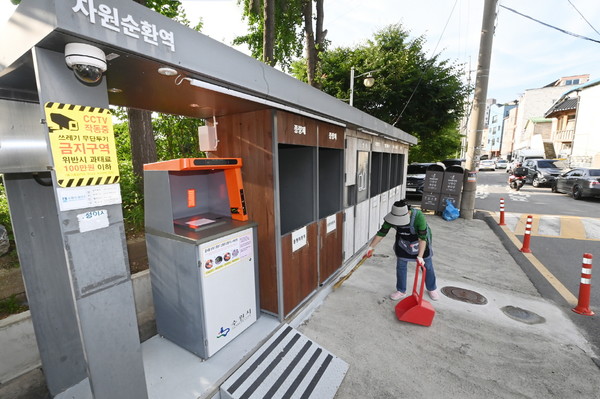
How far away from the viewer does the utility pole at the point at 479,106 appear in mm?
8562

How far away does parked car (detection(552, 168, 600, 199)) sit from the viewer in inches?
467

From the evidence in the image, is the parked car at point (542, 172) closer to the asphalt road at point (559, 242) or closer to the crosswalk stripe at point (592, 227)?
the asphalt road at point (559, 242)

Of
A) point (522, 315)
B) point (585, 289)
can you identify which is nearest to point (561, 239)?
point (585, 289)

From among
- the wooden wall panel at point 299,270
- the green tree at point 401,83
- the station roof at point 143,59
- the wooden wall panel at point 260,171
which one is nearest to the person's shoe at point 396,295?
the wooden wall panel at point 299,270

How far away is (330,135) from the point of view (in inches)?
164

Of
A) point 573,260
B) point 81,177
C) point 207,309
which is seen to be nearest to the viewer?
point 81,177

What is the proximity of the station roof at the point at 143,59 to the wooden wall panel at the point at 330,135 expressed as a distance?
0.93 m

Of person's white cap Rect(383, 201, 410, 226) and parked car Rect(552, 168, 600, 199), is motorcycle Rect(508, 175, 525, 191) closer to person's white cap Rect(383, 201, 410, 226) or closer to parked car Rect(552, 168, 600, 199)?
parked car Rect(552, 168, 600, 199)

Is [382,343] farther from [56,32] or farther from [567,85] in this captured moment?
[567,85]

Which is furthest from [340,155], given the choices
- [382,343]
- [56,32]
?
[56,32]

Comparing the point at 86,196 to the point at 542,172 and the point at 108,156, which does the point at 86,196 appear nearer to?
the point at 108,156

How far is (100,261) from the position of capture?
165cm

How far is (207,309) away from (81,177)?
67.8 inches

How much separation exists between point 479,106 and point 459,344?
8784 millimetres
